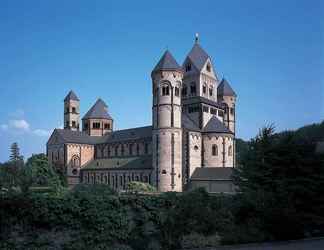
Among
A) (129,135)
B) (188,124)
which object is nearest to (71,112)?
(129,135)

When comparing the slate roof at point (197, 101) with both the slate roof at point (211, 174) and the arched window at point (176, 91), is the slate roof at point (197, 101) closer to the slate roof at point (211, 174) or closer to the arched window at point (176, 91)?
the arched window at point (176, 91)

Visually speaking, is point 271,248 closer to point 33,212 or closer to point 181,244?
point 181,244

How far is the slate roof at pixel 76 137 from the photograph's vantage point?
81.3 meters

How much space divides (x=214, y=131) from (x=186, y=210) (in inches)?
1675

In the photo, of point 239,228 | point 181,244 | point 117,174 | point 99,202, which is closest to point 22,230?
point 99,202

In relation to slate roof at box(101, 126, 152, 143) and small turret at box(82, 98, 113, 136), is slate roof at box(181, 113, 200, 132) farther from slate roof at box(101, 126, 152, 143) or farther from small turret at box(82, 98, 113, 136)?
small turret at box(82, 98, 113, 136)

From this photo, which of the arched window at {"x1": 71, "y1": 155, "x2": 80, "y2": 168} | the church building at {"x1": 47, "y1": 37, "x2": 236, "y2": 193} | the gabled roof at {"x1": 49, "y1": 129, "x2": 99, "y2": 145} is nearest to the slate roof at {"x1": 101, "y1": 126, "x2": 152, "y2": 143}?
the church building at {"x1": 47, "y1": 37, "x2": 236, "y2": 193}

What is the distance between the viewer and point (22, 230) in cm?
1595

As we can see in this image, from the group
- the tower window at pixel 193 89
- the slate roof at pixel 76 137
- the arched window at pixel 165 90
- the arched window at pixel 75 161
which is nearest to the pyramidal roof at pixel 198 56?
the tower window at pixel 193 89

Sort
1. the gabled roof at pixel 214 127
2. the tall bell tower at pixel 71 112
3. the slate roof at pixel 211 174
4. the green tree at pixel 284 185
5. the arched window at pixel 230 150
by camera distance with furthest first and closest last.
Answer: the tall bell tower at pixel 71 112
the arched window at pixel 230 150
the gabled roof at pixel 214 127
the slate roof at pixel 211 174
the green tree at pixel 284 185

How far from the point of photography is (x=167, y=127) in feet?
186

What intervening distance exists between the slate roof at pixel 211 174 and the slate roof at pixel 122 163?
7.91 metres

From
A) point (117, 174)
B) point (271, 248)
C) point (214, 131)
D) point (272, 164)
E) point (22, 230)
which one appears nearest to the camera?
point (22, 230)

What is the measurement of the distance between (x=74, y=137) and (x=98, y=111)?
11994 mm
